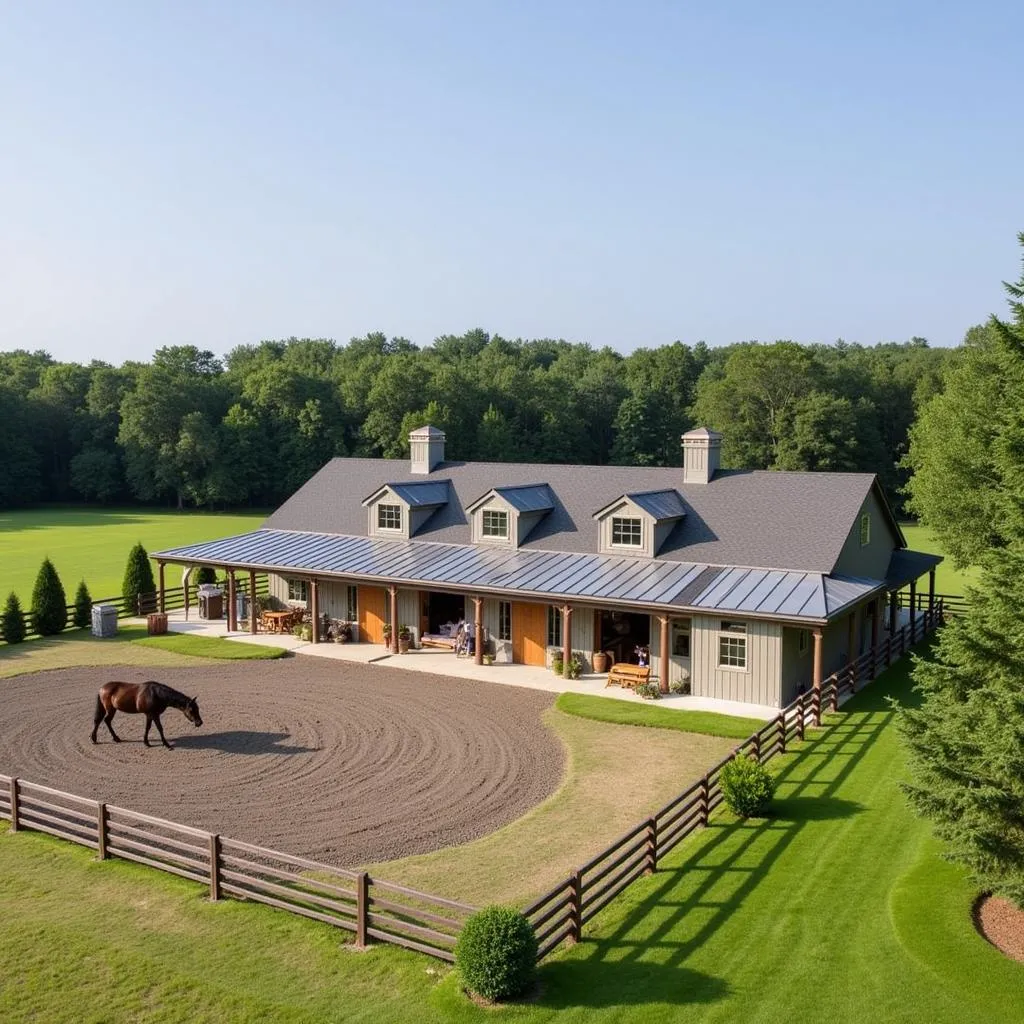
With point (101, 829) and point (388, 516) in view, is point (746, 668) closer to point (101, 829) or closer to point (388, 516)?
point (388, 516)

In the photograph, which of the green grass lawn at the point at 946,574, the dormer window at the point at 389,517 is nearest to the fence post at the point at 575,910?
the dormer window at the point at 389,517

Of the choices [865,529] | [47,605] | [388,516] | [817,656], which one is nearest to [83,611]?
[47,605]

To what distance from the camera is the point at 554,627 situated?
90.4 ft

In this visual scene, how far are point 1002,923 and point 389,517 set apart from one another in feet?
75.9

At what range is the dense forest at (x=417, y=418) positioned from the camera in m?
74.4

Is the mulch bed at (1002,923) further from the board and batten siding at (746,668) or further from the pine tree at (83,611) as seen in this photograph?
the pine tree at (83,611)

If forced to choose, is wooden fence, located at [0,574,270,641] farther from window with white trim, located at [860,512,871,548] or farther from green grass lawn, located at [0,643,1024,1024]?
window with white trim, located at [860,512,871,548]

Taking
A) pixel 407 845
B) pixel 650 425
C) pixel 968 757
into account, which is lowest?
pixel 407 845

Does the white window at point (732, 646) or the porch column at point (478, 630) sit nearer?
the white window at point (732, 646)

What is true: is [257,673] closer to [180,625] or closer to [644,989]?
[180,625]

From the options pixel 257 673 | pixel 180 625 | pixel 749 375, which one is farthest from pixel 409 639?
pixel 749 375

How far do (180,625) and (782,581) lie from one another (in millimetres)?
19698

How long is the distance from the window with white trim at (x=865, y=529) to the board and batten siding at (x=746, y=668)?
18.1 ft

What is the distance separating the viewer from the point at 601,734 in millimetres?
21516
